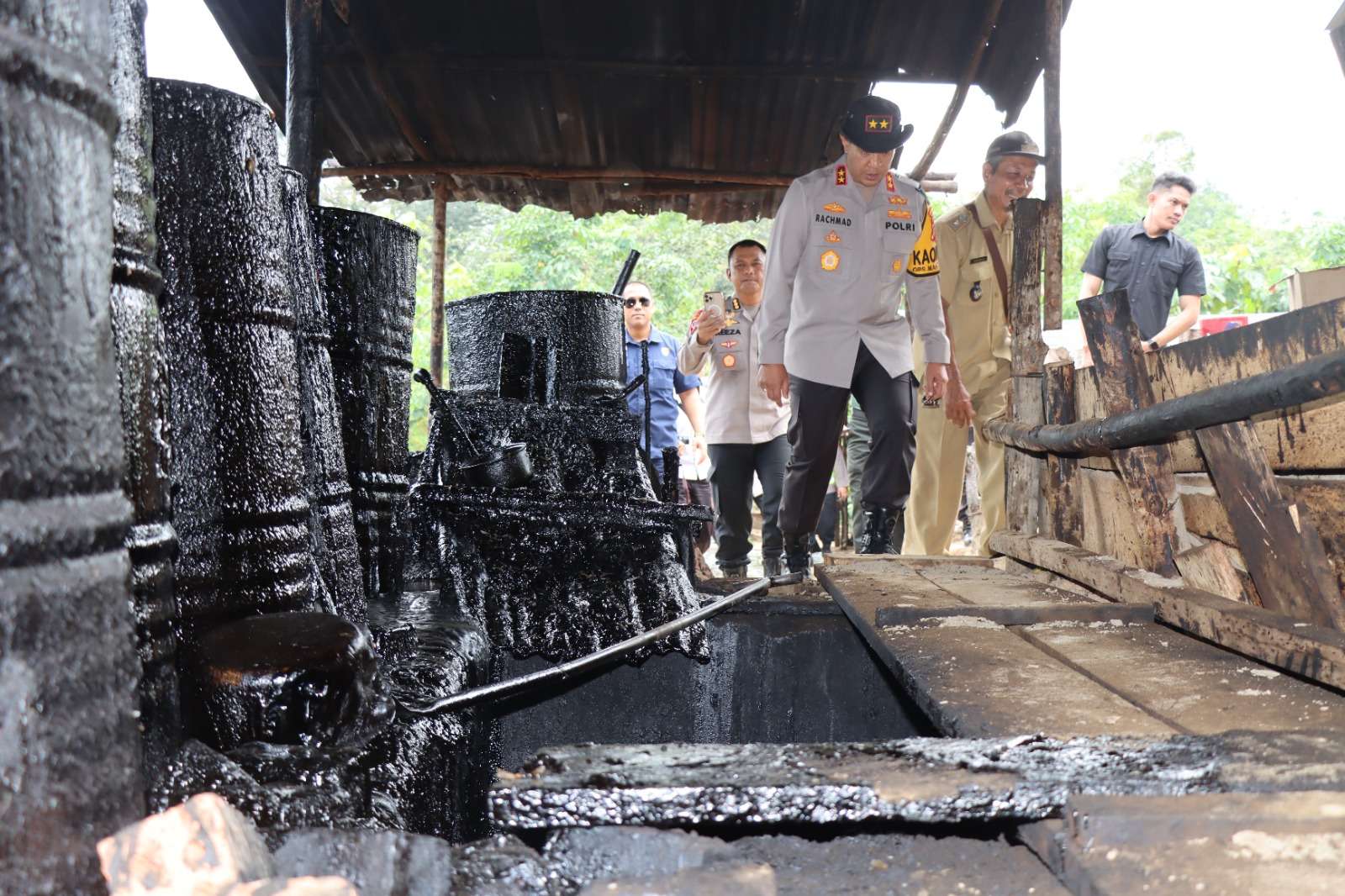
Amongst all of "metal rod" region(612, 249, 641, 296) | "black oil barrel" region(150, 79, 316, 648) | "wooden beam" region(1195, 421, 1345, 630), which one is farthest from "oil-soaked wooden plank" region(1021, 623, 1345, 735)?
"metal rod" region(612, 249, 641, 296)

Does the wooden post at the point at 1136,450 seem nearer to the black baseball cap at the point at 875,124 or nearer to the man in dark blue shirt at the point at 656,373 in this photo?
the black baseball cap at the point at 875,124

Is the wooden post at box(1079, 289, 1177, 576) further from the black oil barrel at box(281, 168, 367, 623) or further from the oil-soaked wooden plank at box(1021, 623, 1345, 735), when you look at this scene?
the black oil barrel at box(281, 168, 367, 623)

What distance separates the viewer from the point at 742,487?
6102mm

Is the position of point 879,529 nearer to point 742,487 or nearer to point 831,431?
point 831,431

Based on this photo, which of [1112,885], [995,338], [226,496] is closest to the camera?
[1112,885]

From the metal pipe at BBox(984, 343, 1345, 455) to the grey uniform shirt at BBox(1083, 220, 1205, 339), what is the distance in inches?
147

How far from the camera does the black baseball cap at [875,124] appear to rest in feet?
15.4

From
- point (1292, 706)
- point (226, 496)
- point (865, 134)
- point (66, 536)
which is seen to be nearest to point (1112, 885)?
point (1292, 706)

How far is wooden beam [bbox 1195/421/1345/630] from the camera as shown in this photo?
2.36m

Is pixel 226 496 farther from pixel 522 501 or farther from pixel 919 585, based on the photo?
pixel 919 585

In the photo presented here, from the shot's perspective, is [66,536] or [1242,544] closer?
[66,536]

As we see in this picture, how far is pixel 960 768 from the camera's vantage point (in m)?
1.51

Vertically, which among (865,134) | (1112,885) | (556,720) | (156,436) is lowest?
(556,720)

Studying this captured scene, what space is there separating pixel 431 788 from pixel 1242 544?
2073 millimetres
